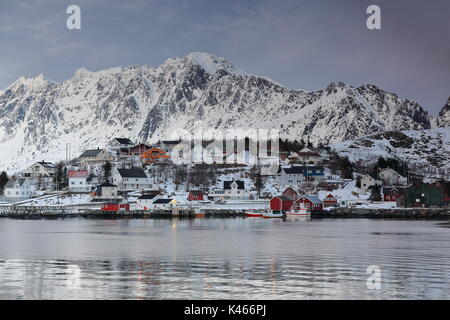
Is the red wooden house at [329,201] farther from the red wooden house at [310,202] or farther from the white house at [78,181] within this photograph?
the white house at [78,181]

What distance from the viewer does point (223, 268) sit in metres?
30.6

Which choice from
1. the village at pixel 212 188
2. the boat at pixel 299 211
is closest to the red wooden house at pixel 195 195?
the village at pixel 212 188

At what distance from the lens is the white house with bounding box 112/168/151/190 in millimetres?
115250

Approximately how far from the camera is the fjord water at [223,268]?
78.8ft

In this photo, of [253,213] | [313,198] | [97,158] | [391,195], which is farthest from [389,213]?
[97,158]

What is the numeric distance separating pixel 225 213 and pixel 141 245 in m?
55.9

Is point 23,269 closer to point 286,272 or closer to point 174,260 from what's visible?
point 174,260

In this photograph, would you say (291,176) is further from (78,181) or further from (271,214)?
(78,181)

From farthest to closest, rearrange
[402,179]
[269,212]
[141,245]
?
[402,179] → [269,212] → [141,245]

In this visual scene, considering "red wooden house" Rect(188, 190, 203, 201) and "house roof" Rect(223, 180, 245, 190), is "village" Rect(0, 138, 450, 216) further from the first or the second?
"red wooden house" Rect(188, 190, 203, 201)

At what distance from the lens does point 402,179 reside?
438ft

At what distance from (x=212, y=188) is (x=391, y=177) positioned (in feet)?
Answer: 133

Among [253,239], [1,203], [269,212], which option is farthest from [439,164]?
[253,239]

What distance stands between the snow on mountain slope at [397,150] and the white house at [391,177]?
22865mm
